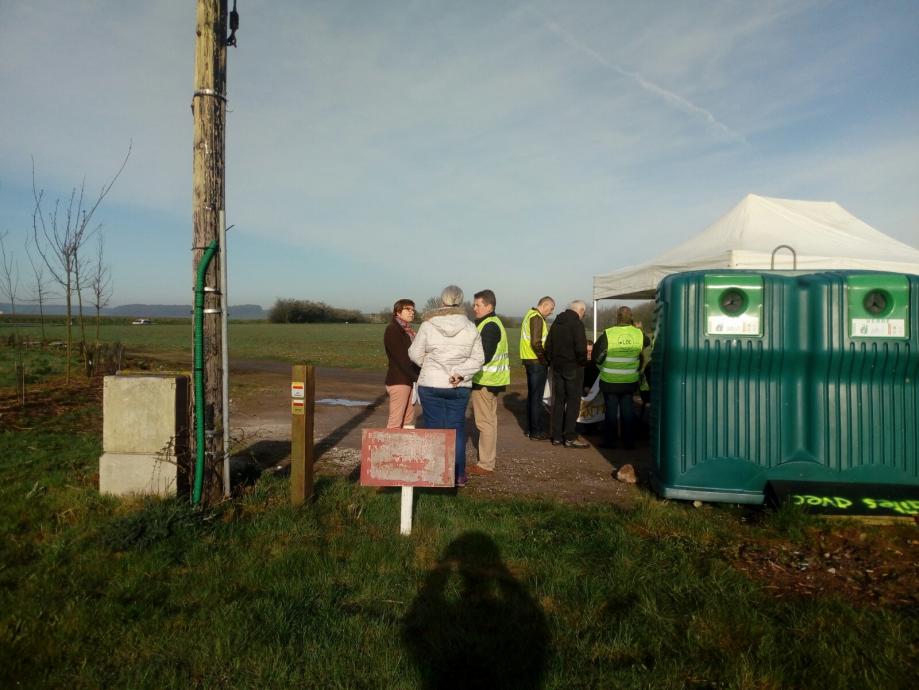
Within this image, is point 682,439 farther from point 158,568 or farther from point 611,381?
point 158,568

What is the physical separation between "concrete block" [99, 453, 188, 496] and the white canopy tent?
25.2ft

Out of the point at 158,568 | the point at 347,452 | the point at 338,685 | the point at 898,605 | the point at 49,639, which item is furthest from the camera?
the point at 347,452

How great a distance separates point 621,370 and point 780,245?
345 cm

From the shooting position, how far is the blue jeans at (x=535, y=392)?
8477mm

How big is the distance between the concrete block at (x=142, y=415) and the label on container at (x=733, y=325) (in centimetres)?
429

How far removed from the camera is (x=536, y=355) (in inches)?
328

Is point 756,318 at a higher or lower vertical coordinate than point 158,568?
higher

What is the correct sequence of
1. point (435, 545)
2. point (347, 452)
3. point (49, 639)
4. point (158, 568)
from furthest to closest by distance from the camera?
point (347, 452) < point (435, 545) < point (158, 568) < point (49, 639)

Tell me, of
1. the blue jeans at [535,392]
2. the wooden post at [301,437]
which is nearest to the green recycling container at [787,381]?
the wooden post at [301,437]

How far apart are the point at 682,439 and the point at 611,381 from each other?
113 inches

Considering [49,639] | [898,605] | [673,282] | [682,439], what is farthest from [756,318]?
[49,639]

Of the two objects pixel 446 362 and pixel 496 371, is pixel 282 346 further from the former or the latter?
pixel 446 362

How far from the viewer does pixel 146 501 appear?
4.80m

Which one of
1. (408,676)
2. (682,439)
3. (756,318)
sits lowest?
(408,676)
